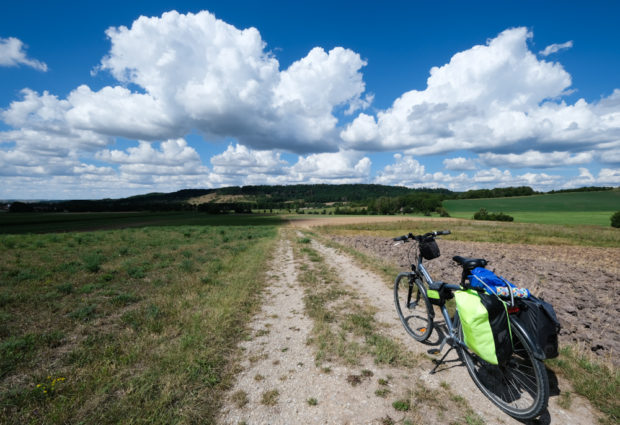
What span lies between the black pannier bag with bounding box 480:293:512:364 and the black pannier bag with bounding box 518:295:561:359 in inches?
9.6

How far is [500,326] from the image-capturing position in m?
3.10

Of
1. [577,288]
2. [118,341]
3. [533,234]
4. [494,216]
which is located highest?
[118,341]

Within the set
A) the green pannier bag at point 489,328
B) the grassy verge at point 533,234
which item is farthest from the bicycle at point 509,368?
the grassy verge at point 533,234

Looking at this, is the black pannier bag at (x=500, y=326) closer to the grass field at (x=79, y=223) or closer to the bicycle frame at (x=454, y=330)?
the bicycle frame at (x=454, y=330)

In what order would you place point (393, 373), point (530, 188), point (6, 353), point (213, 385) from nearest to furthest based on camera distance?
point (213, 385) < point (393, 373) < point (6, 353) < point (530, 188)

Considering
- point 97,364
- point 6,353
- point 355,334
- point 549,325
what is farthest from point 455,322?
point 6,353

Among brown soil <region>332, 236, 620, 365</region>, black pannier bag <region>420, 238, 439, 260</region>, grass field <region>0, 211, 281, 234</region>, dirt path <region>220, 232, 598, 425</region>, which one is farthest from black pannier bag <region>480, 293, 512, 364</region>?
grass field <region>0, 211, 281, 234</region>

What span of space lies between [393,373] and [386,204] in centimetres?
10175

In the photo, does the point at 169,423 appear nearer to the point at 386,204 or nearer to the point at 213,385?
the point at 213,385

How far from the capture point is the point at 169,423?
9.81 ft

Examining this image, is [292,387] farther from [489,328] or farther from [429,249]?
[429,249]

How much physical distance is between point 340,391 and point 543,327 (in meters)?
2.73

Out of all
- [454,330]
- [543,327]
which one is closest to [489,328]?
[543,327]

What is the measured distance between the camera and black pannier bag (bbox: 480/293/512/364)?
307cm
